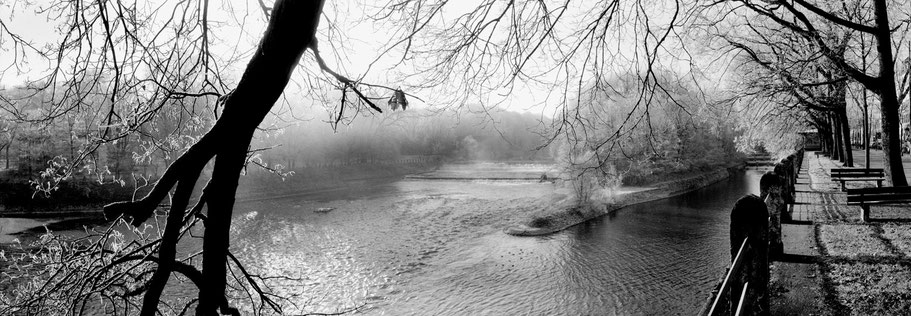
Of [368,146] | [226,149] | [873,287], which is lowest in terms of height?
[873,287]

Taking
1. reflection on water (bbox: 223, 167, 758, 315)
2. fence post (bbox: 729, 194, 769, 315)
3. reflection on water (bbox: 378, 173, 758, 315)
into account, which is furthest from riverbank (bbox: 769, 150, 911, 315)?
reflection on water (bbox: 223, 167, 758, 315)

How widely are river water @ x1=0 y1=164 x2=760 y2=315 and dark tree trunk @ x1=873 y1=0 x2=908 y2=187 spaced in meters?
5.34

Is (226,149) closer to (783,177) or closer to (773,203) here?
(773,203)

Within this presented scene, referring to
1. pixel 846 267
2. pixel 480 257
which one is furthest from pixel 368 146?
pixel 846 267

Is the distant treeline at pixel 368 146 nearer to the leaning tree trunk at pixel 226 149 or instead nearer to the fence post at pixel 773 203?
the fence post at pixel 773 203

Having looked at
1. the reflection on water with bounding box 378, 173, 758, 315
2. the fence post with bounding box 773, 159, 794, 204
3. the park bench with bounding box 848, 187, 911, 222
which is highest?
the fence post with bounding box 773, 159, 794, 204

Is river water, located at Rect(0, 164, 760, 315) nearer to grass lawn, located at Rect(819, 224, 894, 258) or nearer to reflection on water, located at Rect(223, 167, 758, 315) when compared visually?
reflection on water, located at Rect(223, 167, 758, 315)

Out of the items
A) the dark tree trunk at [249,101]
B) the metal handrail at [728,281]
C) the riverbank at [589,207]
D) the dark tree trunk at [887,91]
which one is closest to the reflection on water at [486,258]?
the riverbank at [589,207]

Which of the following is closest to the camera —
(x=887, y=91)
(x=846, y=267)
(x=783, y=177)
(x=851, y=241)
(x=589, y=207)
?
(x=846, y=267)

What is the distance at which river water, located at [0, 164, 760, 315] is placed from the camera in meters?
13.7

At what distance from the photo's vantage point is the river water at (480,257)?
13664 millimetres

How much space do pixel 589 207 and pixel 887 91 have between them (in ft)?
61.1

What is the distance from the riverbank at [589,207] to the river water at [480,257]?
2.59ft

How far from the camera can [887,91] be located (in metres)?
9.59
